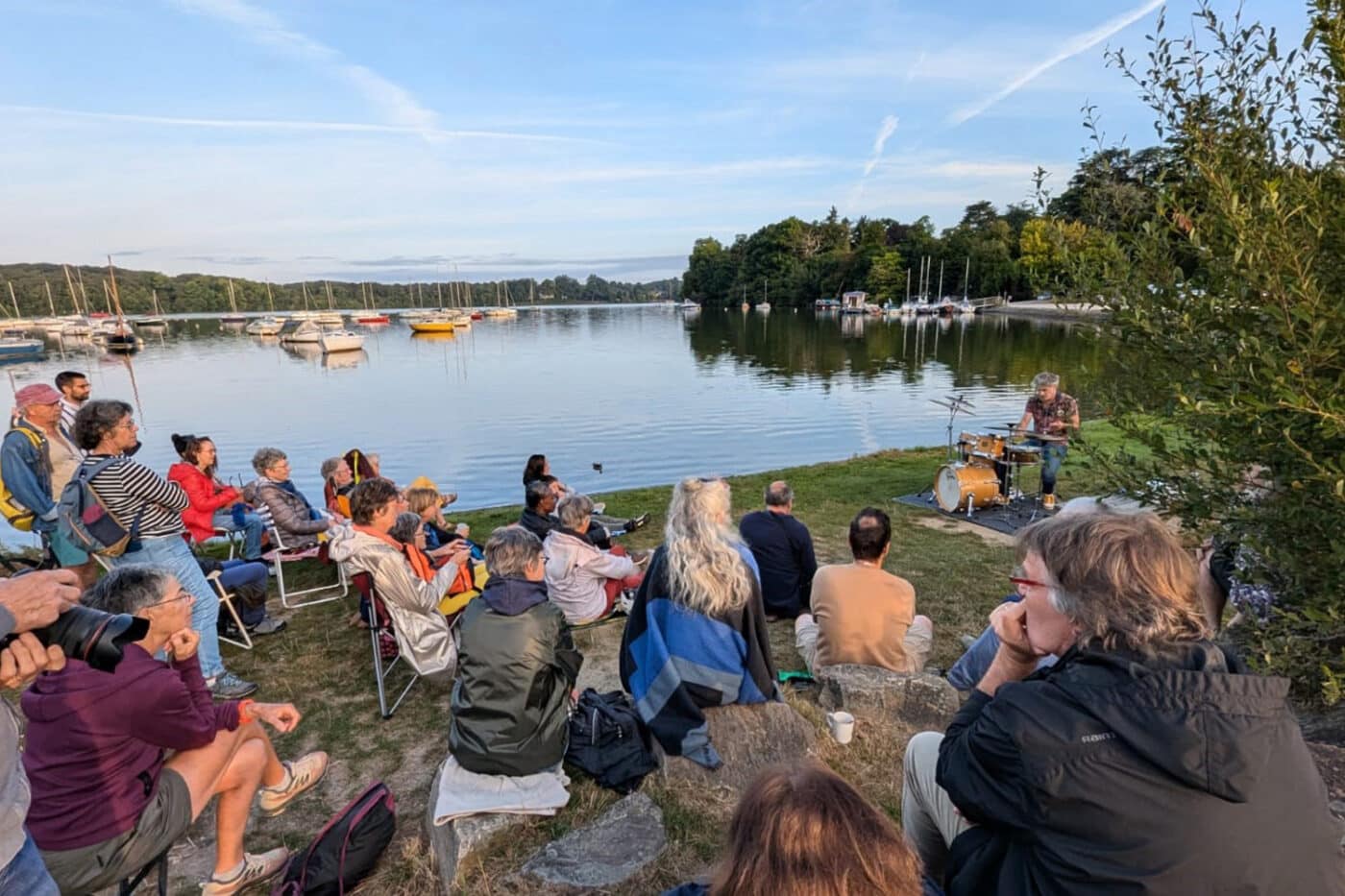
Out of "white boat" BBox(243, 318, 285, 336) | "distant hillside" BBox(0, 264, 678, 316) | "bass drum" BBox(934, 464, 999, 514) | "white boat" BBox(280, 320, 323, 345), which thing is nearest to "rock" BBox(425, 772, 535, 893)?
Answer: "bass drum" BBox(934, 464, 999, 514)

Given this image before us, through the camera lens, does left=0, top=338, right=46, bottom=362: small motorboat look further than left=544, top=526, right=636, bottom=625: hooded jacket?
Yes

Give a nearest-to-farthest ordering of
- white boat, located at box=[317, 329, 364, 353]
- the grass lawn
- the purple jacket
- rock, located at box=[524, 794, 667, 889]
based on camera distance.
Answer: the purple jacket → rock, located at box=[524, 794, 667, 889] → the grass lawn → white boat, located at box=[317, 329, 364, 353]

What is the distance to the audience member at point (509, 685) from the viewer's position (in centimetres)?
298

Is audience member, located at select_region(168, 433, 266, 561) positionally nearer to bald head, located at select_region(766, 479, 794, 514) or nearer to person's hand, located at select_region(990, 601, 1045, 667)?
bald head, located at select_region(766, 479, 794, 514)

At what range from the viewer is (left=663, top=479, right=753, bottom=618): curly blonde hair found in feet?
10.6

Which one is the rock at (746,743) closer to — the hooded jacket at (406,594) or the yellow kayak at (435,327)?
the hooded jacket at (406,594)

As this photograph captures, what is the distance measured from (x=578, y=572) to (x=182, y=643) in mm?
2768

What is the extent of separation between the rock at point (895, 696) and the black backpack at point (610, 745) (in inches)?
43.4

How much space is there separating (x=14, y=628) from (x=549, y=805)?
2061 millimetres

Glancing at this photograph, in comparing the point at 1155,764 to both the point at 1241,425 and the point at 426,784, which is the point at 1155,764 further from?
the point at 426,784

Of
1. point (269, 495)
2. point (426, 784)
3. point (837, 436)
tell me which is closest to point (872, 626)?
point (426, 784)

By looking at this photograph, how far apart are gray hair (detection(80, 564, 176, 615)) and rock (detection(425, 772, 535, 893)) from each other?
144 cm

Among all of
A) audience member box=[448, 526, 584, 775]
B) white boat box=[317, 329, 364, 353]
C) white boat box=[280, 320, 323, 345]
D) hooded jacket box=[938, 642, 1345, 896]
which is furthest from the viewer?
white boat box=[280, 320, 323, 345]

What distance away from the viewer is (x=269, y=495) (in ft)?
19.4
